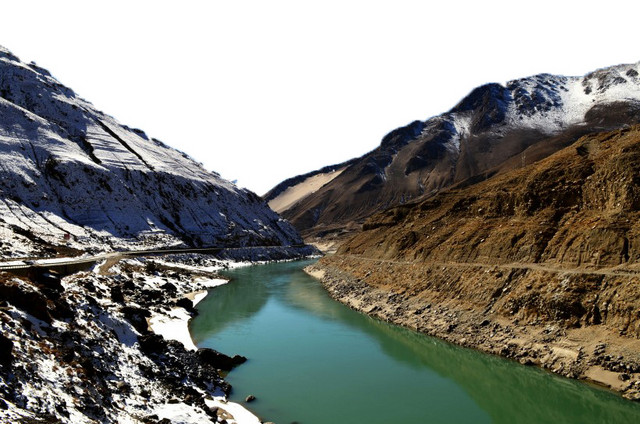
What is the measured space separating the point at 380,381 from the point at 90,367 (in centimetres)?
1561

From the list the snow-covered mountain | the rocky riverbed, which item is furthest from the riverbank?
the snow-covered mountain

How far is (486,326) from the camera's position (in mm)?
27438

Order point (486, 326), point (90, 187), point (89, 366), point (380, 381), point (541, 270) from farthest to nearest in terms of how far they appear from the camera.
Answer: point (90, 187)
point (541, 270)
point (486, 326)
point (380, 381)
point (89, 366)

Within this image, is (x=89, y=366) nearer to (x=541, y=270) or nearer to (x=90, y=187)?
(x=541, y=270)

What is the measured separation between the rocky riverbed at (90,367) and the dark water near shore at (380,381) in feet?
10.6

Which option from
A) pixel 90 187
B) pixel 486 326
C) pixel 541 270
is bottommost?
pixel 486 326

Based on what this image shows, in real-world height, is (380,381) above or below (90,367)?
below

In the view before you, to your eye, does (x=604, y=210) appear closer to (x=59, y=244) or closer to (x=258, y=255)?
(x=59, y=244)

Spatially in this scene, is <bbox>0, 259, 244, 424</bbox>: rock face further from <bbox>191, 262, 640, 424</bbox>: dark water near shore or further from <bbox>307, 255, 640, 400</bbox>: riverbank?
<bbox>307, 255, 640, 400</bbox>: riverbank

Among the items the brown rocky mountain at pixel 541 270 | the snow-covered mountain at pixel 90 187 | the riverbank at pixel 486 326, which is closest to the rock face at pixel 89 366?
the riverbank at pixel 486 326

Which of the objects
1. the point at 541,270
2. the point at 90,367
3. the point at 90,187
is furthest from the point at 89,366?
the point at 90,187

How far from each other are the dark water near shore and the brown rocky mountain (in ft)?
5.24

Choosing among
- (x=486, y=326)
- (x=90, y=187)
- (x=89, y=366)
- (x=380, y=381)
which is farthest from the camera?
(x=90, y=187)

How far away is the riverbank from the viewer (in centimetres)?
1966
